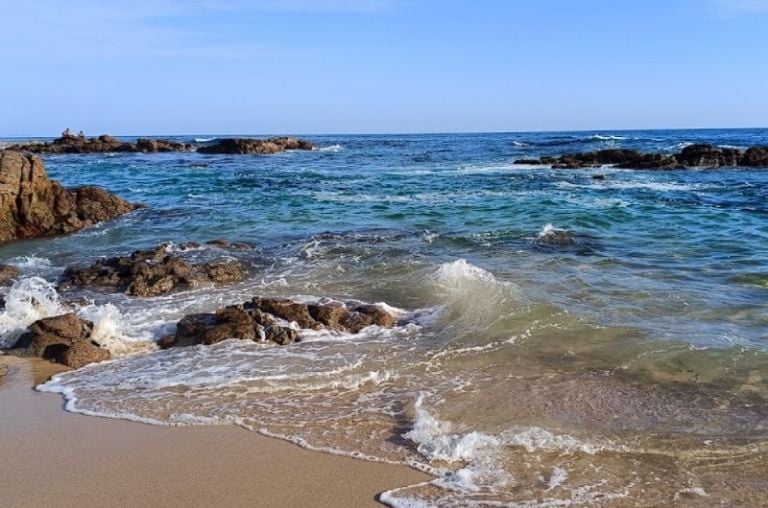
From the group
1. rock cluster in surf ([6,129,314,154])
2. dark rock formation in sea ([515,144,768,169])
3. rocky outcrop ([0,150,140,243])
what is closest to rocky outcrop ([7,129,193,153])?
rock cluster in surf ([6,129,314,154])

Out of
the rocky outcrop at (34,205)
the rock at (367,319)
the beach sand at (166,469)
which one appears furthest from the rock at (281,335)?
the rocky outcrop at (34,205)

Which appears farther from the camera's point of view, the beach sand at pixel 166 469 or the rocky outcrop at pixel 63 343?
the rocky outcrop at pixel 63 343

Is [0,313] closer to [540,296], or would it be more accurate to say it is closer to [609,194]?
[540,296]

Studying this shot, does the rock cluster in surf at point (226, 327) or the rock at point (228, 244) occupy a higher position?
the rock at point (228, 244)

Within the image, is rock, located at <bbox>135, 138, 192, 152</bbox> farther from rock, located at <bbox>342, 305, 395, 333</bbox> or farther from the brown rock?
rock, located at <bbox>342, 305, 395, 333</bbox>

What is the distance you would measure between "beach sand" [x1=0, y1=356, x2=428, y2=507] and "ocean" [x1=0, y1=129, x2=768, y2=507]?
8.5 inches

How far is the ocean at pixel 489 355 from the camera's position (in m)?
4.66

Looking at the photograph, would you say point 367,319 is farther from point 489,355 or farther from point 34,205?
point 34,205

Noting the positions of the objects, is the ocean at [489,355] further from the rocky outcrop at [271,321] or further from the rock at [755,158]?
the rock at [755,158]

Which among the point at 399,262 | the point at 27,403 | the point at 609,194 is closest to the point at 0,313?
the point at 27,403

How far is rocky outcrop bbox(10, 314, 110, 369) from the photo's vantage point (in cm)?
697

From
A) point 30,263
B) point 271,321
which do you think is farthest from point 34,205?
point 271,321

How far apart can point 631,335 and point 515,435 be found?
2.94 m

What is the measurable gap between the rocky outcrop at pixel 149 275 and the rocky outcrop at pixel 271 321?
7.00ft
